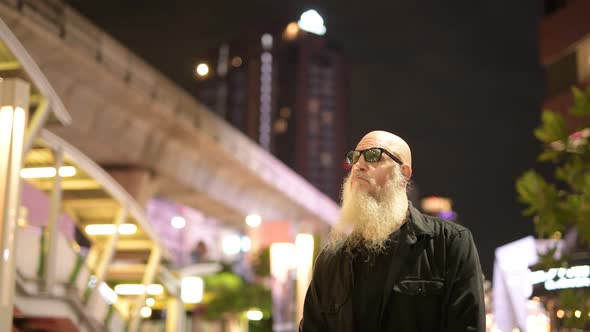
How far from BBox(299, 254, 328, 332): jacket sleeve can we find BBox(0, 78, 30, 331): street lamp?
703cm

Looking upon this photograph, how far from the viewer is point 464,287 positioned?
4.09 m

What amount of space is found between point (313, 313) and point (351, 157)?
805 mm

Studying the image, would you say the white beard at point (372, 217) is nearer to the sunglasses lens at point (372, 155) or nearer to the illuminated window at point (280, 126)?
the sunglasses lens at point (372, 155)

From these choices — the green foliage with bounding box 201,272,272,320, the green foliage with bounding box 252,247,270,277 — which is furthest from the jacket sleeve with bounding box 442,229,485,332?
the green foliage with bounding box 252,247,270,277

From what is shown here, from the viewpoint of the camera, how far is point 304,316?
175 inches

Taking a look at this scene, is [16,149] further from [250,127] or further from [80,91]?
[250,127]

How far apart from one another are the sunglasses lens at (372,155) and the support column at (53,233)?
1546cm

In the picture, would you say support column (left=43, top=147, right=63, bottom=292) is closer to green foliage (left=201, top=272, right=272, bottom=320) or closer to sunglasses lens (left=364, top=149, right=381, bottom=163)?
sunglasses lens (left=364, top=149, right=381, bottom=163)

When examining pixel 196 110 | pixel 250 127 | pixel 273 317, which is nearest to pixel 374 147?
pixel 196 110

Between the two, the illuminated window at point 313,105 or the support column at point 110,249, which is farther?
the illuminated window at point 313,105

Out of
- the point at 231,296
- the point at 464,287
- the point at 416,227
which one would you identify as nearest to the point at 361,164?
the point at 416,227

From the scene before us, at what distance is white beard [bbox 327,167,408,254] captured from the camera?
436 cm

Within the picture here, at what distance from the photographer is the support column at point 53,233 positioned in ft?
61.4

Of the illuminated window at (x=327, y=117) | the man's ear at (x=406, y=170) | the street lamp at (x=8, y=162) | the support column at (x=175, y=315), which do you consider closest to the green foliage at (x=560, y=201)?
the man's ear at (x=406, y=170)
